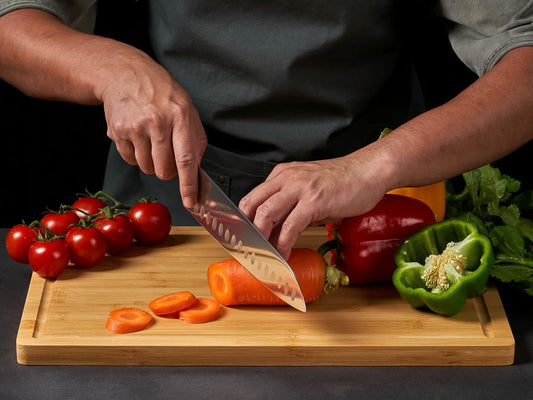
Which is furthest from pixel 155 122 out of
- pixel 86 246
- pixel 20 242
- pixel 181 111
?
pixel 20 242

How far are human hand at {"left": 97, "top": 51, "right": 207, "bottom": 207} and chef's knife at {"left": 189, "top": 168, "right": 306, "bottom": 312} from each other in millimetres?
35

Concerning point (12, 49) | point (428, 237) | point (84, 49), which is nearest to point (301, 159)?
point (428, 237)

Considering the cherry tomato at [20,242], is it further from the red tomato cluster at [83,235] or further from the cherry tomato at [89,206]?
the cherry tomato at [89,206]

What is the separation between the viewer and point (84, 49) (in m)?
1.68

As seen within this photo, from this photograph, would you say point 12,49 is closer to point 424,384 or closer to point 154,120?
point 154,120

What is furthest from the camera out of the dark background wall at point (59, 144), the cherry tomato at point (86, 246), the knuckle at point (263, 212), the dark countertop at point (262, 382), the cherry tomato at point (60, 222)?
the dark background wall at point (59, 144)

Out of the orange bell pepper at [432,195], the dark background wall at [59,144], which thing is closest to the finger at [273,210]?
the orange bell pepper at [432,195]

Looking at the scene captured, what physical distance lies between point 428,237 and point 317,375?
1.25 feet

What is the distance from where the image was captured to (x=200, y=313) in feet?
4.92

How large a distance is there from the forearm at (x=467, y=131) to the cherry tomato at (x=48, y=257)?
65 centimetres

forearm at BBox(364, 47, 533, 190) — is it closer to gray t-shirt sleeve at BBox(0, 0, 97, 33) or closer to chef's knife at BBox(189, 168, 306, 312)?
chef's knife at BBox(189, 168, 306, 312)

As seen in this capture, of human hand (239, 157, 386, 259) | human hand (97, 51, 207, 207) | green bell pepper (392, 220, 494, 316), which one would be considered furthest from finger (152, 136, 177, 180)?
green bell pepper (392, 220, 494, 316)

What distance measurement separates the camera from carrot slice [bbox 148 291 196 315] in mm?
1511

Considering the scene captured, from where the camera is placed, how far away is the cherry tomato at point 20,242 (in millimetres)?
1708
